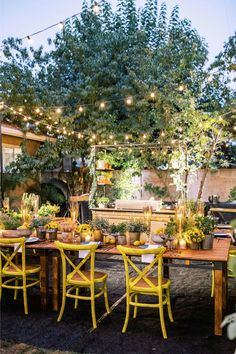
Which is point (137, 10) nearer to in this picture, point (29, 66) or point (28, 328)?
point (29, 66)

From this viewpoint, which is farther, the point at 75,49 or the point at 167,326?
the point at 75,49

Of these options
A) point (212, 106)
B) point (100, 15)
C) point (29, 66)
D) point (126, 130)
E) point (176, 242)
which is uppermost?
point (100, 15)

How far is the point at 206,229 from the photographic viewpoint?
4246 mm

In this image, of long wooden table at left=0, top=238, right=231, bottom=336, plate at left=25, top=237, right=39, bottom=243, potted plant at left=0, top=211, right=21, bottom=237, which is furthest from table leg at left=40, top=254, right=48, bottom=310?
potted plant at left=0, top=211, right=21, bottom=237

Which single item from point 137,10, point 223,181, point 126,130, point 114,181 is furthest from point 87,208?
point 137,10

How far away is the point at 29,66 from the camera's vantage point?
1309 cm

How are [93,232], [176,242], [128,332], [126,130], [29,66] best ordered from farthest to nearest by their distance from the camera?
[29,66]
[126,130]
[93,232]
[176,242]
[128,332]

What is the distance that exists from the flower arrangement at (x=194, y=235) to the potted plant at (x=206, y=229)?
0.17 feet

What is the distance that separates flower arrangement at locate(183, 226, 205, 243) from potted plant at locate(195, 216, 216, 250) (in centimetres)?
5

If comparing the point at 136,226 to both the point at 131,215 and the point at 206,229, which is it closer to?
the point at 206,229

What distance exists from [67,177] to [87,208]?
11.8 feet

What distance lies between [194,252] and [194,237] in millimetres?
177

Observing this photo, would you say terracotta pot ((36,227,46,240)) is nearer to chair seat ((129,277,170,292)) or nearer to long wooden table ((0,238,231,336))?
long wooden table ((0,238,231,336))

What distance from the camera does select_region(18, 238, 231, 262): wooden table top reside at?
3825 mm
